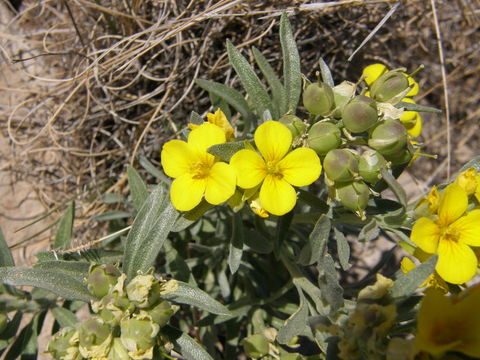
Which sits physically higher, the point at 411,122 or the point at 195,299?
the point at 411,122

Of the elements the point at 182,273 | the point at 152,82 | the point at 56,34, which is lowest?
the point at 182,273

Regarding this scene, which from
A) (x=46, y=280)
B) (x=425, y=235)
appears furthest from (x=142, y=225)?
(x=425, y=235)

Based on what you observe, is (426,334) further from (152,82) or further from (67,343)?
(152,82)

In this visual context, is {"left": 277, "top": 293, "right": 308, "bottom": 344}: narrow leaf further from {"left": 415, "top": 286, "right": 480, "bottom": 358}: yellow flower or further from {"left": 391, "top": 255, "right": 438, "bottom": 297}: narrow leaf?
{"left": 415, "top": 286, "right": 480, "bottom": 358}: yellow flower

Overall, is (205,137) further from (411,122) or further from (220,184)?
(411,122)

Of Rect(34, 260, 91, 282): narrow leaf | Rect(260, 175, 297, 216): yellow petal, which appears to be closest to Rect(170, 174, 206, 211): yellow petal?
Rect(260, 175, 297, 216): yellow petal

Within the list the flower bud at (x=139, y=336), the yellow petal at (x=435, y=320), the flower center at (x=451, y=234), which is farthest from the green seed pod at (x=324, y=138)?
the flower bud at (x=139, y=336)

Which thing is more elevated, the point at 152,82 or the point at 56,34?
the point at 56,34

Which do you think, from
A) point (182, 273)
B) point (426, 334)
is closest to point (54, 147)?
point (182, 273)
